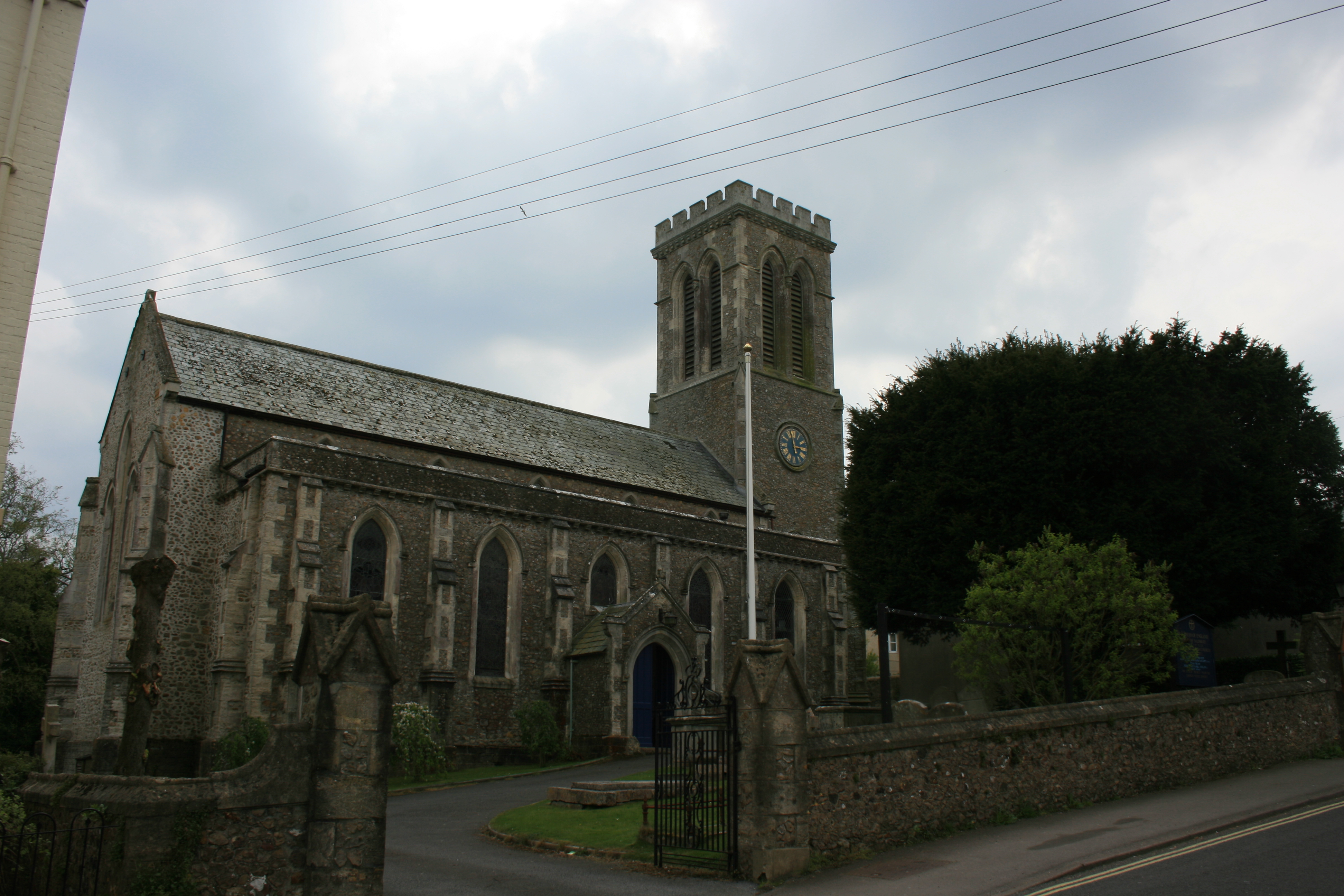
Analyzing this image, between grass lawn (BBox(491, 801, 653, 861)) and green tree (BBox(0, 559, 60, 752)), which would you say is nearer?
grass lawn (BBox(491, 801, 653, 861))

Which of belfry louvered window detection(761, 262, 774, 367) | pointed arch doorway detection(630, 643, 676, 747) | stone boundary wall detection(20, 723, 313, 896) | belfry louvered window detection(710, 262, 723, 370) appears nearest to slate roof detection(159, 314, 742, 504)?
belfry louvered window detection(710, 262, 723, 370)

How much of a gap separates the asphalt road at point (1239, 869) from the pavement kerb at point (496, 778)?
13027mm

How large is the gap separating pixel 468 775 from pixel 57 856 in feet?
48.8

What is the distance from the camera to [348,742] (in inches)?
316

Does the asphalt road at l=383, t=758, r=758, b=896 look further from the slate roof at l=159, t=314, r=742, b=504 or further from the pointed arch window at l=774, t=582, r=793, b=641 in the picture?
the pointed arch window at l=774, t=582, r=793, b=641

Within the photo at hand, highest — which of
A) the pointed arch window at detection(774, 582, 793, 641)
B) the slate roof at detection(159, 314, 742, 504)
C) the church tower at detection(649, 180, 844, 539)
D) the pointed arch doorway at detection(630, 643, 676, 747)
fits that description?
the church tower at detection(649, 180, 844, 539)

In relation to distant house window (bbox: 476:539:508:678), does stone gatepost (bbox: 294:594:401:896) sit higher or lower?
lower

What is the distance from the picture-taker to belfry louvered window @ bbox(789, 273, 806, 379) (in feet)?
135

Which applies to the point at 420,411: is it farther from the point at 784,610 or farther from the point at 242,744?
the point at 784,610

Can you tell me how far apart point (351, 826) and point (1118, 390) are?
20.4 meters

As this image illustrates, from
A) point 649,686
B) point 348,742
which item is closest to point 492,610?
point 649,686

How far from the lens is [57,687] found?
84.8 feet

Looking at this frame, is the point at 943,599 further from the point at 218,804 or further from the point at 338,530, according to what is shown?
the point at 218,804

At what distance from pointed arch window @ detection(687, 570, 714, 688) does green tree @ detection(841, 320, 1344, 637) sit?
5921mm
